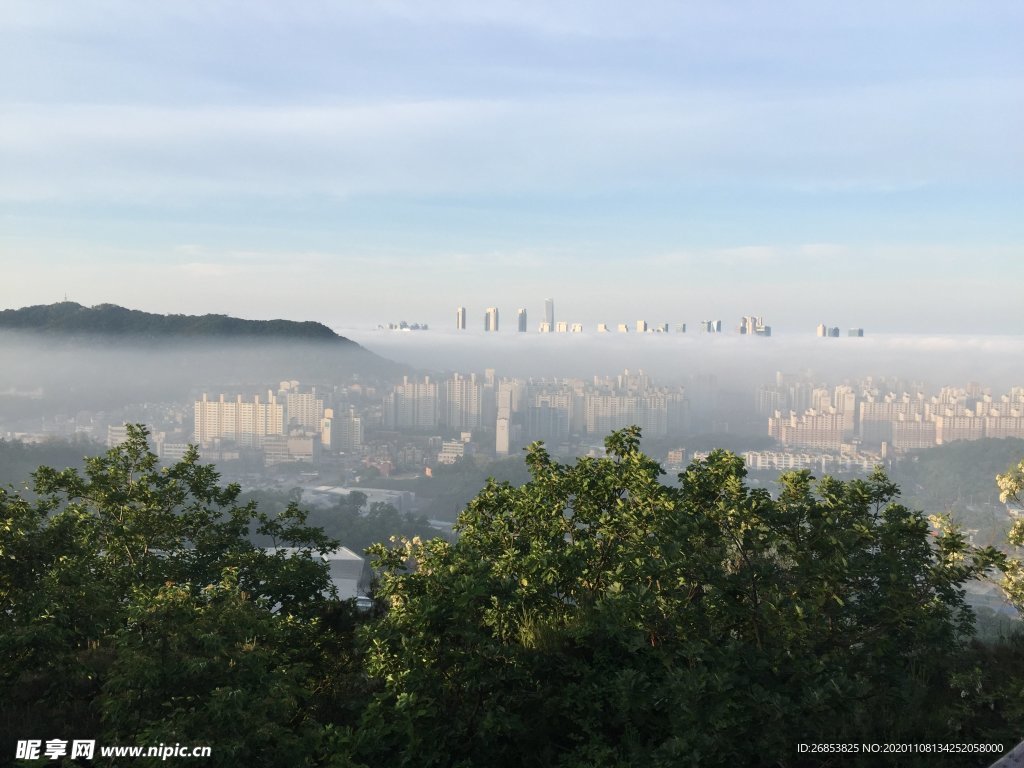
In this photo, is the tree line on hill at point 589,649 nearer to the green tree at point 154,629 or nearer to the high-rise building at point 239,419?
the green tree at point 154,629

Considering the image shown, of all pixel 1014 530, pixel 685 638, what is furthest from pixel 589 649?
pixel 1014 530

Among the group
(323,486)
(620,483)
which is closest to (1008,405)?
(323,486)

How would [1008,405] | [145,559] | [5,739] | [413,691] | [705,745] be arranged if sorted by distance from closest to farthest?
[705,745]
[413,691]
[5,739]
[145,559]
[1008,405]

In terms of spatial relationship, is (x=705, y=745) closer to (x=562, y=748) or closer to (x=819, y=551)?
(x=562, y=748)

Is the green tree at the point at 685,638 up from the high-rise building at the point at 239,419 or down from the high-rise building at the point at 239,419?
up

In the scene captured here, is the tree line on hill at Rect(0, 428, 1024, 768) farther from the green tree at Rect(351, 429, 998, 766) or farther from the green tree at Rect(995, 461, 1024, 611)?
the green tree at Rect(995, 461, 1024, 611)

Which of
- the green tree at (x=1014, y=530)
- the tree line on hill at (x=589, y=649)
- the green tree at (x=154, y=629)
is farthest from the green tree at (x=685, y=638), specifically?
the green tree at (x=1014, y=530)

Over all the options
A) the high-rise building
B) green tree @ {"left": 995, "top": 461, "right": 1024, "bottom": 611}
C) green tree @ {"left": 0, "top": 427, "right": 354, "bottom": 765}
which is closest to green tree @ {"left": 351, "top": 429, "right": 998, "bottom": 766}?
green tree @ {"left": 0, "top": 427, "right": 354, "bottom": 765}
